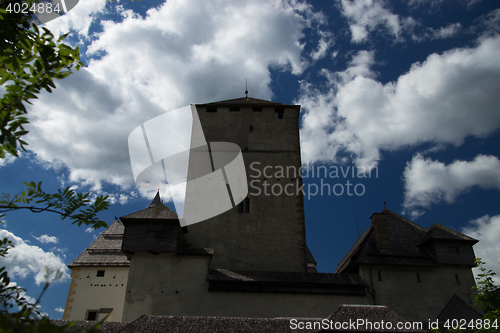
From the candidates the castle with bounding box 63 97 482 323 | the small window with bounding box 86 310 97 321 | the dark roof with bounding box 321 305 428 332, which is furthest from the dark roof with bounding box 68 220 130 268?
the dark roof with bounding box 321 305 428 332

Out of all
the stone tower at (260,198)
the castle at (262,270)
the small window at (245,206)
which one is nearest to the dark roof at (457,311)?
the castle at (262,270)

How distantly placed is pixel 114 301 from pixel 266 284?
9254 millimetres

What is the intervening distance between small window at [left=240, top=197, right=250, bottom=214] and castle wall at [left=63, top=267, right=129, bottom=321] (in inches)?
299

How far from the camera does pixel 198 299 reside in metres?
15.1

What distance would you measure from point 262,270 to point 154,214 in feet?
19.6

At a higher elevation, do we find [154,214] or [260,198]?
[260,198]

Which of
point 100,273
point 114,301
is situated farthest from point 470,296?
point 100,273

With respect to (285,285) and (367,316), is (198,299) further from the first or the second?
(367,316)

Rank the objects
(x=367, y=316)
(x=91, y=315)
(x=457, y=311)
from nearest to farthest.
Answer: (x=367, y=316) < (x=457, y=311) < (x=91, y=315)

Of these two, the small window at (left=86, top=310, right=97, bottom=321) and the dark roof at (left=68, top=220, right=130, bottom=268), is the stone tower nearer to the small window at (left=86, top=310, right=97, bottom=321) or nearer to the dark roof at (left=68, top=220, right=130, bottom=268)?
the dark roof at (left=68, top=220, right=130, bottom=268)

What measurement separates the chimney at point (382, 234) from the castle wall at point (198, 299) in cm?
292

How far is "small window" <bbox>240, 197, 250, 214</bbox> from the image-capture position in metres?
A: 19.2

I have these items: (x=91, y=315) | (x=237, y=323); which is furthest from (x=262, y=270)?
(x=91, y=315)

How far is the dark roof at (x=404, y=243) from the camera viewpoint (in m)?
16.0
